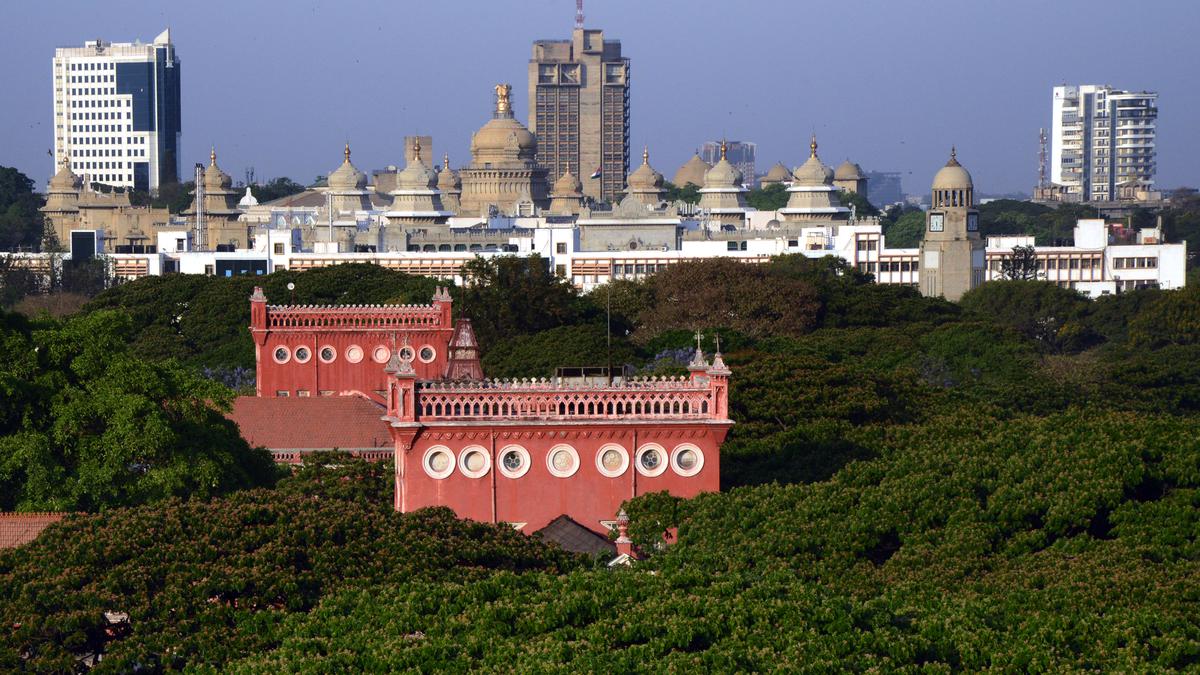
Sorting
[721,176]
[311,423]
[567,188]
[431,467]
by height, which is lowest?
[311,423]

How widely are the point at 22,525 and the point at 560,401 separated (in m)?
6.36

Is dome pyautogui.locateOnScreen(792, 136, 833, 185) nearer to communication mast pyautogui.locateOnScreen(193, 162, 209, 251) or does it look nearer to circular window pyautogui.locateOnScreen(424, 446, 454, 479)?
communication mast pyautogui.locateOnScreen(193, 162, 209, 251)

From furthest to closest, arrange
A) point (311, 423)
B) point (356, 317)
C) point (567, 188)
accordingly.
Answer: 1. point (567, 188)
2. point (356, 317)
3. point (311, 423)

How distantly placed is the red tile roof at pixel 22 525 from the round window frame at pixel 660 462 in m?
6.70

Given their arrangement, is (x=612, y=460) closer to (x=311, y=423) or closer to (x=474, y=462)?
(x=474, y=462)

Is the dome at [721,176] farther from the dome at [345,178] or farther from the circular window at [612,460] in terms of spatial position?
the circular window at [612,460]

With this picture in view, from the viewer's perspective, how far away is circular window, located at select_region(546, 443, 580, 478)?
30203 mm

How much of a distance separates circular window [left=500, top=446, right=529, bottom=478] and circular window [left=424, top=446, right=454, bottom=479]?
61cm

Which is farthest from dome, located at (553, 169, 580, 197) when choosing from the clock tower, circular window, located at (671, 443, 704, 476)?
circular window, located at (671, 443, 704, 476)

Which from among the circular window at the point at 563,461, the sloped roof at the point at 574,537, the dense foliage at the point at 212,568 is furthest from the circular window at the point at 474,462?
the dense foliage at the point at 212,568

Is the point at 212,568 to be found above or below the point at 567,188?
below

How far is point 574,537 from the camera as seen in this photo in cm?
2972

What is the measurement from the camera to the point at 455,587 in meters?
23.0

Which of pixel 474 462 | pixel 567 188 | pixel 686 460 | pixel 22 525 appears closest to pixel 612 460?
pixel 686 460
